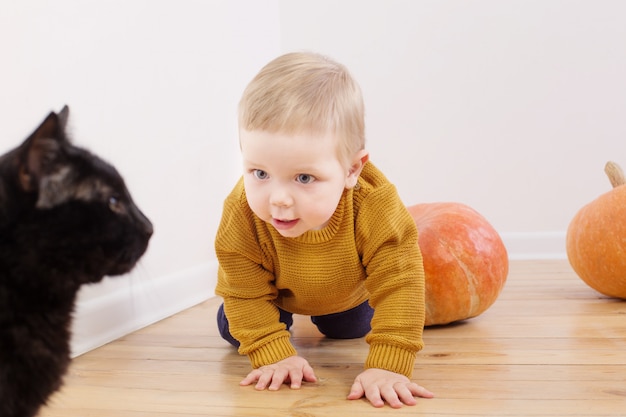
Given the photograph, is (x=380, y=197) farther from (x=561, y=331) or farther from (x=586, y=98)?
(x=586, y=98)

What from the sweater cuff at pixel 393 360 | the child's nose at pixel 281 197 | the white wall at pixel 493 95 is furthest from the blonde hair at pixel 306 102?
the white wall at pixel 493 95

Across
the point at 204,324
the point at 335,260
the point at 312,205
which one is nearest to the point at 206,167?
the point at 204,324

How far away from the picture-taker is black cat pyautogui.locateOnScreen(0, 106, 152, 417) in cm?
82

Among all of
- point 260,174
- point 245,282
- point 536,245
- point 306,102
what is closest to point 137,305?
point 245,282

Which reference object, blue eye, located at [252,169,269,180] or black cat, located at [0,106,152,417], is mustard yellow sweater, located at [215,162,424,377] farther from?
black cat, located at [0,106,152,417]

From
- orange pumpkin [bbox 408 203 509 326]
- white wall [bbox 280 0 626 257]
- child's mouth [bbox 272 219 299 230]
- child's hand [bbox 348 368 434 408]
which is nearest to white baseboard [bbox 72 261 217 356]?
child's mouth [bbox 272 219 299 230]

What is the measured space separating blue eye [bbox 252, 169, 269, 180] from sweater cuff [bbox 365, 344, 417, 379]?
0.41 meters

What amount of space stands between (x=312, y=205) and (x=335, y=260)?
0.24 meters

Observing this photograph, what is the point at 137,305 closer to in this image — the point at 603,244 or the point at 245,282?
the point at 245,282

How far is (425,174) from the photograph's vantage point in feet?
9.70

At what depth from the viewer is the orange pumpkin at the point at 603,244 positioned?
1866mm

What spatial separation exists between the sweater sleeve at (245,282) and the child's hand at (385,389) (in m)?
0.20

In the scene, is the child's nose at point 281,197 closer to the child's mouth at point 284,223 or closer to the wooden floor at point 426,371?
the child's mouth at point 284,223

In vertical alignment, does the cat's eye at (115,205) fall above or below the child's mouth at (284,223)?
above
